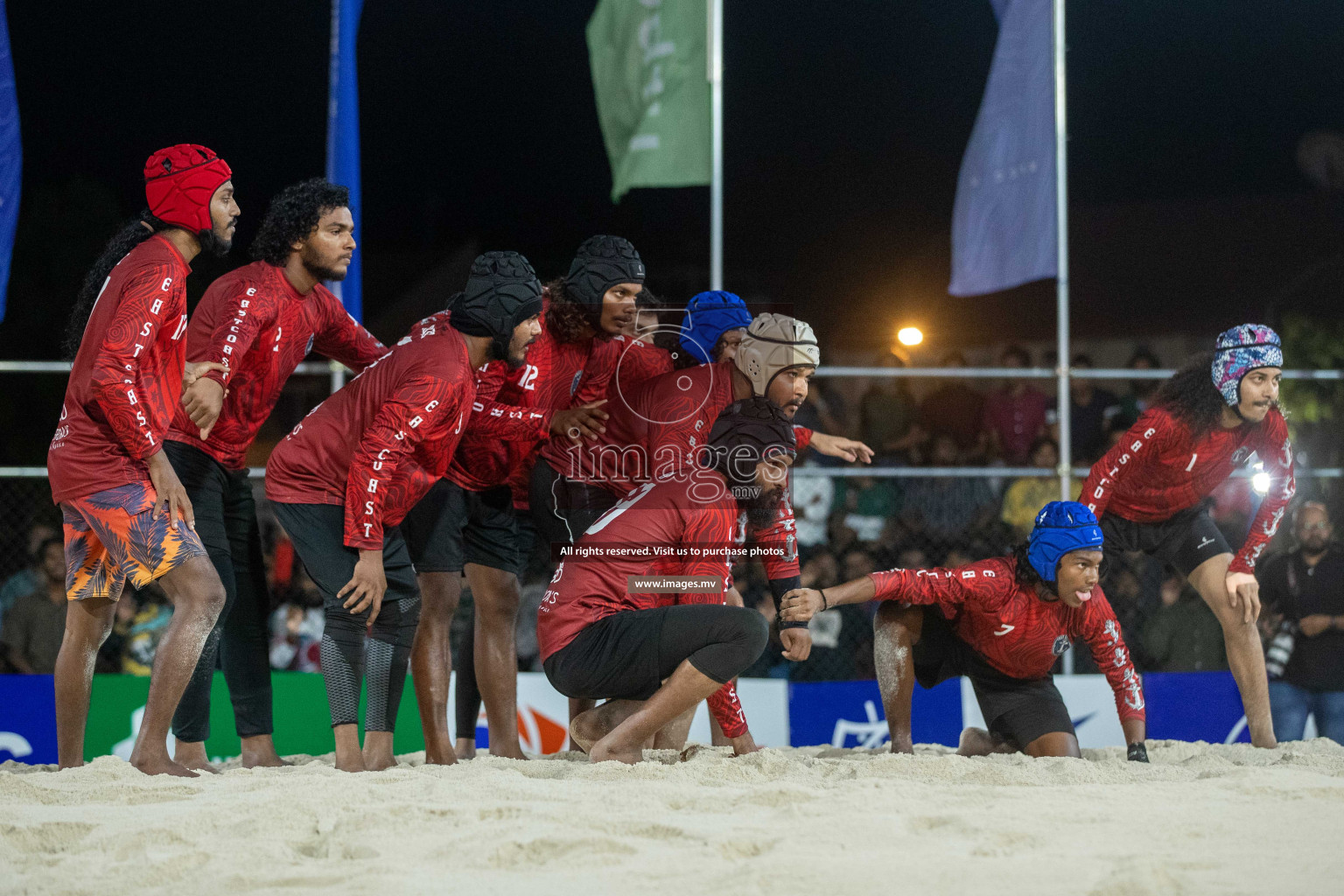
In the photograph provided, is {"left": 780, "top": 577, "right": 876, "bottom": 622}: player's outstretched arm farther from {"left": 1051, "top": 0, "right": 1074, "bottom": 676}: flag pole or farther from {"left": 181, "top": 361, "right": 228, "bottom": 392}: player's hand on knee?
{"left": 1051, "top": 0, "right": 1074, "bottom": 676}: flag pole

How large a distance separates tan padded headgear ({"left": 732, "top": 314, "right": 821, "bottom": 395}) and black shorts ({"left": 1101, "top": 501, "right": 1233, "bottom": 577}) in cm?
188

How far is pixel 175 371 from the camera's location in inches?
148

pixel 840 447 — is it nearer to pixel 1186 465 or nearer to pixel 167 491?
pixel 1186 465

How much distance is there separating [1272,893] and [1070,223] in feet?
57.5

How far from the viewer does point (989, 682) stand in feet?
15.6

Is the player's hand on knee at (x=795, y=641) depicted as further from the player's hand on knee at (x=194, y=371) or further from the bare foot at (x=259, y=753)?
the player's hand on knee at (x=194, y=371)

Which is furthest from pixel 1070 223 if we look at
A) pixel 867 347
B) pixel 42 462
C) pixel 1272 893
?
pixel 1272 893

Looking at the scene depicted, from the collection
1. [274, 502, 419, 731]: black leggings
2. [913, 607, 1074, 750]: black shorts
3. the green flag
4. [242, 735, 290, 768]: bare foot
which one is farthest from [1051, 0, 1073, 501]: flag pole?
[242, 735, 290, 768]: bare foot

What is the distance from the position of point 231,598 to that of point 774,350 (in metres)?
2.04

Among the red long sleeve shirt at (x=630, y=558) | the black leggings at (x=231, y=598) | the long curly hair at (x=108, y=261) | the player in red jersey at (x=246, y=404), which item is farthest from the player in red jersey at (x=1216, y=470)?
the long curly hair at (x=108, y=261)

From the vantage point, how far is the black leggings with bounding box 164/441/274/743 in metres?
4.04

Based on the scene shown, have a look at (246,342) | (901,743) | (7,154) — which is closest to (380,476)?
(246,342)

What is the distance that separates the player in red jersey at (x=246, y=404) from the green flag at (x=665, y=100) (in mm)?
3378

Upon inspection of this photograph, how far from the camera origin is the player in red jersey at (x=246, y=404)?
13.1 ft
